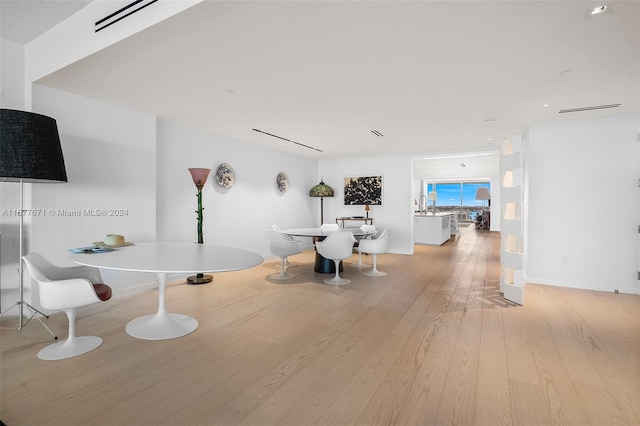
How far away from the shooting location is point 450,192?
16.4m

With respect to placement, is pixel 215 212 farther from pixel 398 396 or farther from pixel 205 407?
pixel 398 396

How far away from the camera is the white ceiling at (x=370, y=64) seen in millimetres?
2053

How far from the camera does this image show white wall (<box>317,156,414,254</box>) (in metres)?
7.58

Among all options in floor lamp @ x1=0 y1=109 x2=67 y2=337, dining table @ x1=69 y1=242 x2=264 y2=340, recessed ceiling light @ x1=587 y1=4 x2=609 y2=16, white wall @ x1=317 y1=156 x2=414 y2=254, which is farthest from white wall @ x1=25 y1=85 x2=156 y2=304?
white wall @ x1=317 y1=156 x2=414 y2=254

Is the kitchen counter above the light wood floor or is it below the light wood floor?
above

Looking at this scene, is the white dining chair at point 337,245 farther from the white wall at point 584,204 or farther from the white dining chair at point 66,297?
the white wall at point 584,204

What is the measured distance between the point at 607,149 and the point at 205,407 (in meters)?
5.64

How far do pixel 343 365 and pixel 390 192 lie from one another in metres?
5.97

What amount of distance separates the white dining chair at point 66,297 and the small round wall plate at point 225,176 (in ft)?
9.90

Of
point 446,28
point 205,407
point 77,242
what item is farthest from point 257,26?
point 77,242

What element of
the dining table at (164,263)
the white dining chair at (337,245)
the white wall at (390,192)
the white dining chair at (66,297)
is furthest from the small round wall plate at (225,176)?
the white wall at (390,192)

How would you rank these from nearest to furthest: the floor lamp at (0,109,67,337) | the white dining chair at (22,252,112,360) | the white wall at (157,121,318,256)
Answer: the white dining chair at (22,252,112,360)
the floor lamp at (0,109,67,337)
the white wall at (157,121,318,256)

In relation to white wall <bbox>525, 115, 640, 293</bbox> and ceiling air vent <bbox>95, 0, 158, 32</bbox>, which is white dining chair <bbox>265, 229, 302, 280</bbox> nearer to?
ceiling air vent <bbox>95, 0, 158, 32</bbox>

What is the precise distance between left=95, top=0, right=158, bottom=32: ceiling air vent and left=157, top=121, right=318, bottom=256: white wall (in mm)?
Answer: 2380
